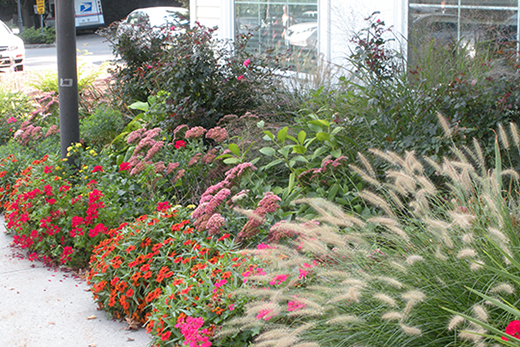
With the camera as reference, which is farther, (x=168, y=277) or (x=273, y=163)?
(x=273, y=163)

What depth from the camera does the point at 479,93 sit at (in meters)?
4.04

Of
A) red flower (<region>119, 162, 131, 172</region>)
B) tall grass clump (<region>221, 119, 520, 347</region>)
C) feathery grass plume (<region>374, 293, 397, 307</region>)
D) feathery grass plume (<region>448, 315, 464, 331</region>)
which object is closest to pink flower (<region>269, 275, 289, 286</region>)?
tall grass clump (<region>221, 119, 520, 347</region>)

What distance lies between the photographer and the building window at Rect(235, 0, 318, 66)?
7296 millimetres

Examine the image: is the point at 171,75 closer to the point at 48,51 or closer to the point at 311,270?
the point at 311,270

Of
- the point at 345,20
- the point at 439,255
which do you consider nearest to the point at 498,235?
the point at 439,255

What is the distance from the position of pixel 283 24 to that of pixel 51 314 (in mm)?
5492

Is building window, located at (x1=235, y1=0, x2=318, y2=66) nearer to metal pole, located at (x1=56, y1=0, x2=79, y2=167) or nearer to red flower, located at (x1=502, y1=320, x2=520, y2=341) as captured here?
metal pole, located at (x1=56, y1=0, x2=79, y2=167)

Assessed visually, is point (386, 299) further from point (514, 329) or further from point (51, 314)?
point (51, 314)

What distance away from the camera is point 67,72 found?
210 inches

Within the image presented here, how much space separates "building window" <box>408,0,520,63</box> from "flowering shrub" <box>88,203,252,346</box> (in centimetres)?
269

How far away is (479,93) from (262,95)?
2618mm

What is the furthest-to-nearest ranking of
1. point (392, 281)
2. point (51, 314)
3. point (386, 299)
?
point (51, 314) → point (392, 281) → point (386, 299)

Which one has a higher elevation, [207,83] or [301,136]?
[207,83]

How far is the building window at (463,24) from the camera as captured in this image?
5.04 metres
